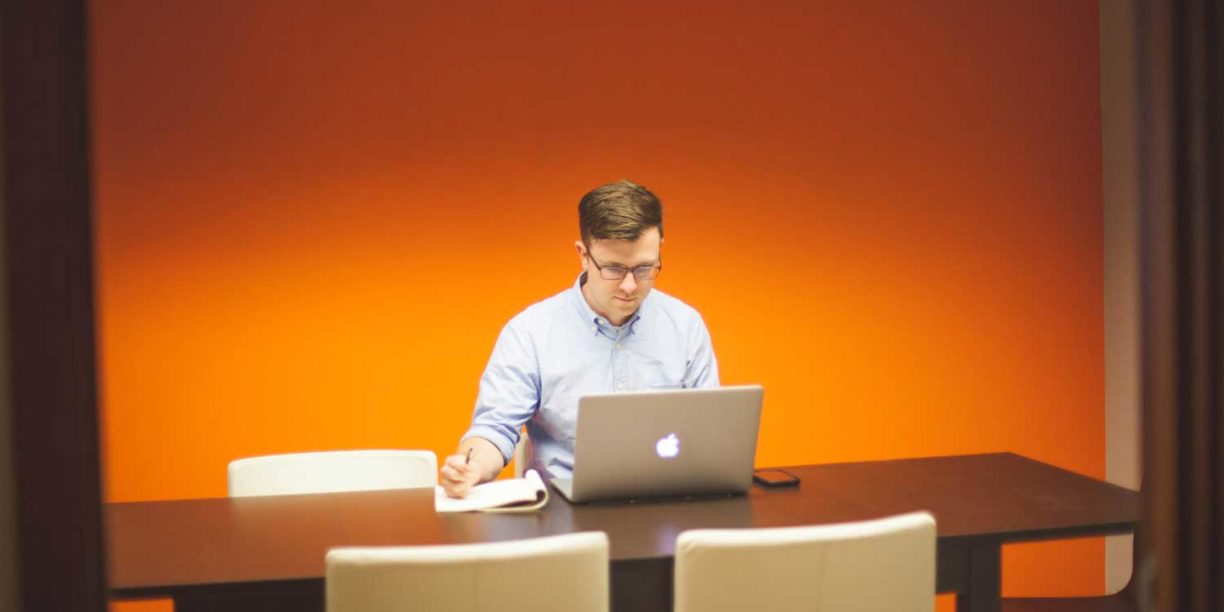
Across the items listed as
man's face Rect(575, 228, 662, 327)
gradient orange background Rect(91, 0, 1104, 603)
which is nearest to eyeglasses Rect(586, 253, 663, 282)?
man's face Rect(575, 228, 662, 327)

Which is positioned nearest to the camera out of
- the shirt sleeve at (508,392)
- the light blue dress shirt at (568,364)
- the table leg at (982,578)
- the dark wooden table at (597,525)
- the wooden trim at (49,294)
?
the wooden trim at (49,294)

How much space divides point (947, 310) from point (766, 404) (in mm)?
847

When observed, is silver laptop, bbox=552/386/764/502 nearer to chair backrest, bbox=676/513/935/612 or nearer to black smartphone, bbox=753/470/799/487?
black smartphone, bbox=753/470/799/487

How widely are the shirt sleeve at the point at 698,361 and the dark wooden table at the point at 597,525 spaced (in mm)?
549

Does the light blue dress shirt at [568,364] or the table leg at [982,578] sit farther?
the light blue dress shirt at [568,364]

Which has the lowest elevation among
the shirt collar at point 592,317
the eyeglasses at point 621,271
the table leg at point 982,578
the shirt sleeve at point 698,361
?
the table leg at point 982,578

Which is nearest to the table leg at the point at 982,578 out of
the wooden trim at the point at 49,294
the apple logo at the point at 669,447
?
the apple logo at the point at 669,447

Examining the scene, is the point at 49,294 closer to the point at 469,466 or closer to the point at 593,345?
the point at 469,466

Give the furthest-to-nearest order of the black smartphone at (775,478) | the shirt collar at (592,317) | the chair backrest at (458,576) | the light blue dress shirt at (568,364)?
the shirt collar at (592,317) < the light blue dress shirt at (568,364) < the black smartphone at (775,478) < the chair backrest at (458,576)

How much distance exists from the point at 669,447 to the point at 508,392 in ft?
2.28

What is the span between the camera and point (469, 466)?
2311 millimetres

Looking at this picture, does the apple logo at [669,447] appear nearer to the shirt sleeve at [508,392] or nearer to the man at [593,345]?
the man at [593,345]

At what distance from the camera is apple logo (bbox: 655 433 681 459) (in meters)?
2.16

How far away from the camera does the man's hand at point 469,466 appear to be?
2.28 meters
